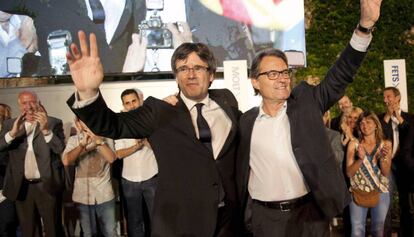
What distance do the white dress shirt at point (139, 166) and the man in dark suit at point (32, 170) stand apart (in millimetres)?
736

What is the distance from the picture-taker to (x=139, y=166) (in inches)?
212

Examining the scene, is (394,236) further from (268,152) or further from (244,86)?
(268,152)

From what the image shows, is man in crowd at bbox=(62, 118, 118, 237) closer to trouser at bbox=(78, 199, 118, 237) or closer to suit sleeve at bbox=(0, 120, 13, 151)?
trouser at bbox=(78, 199, 118, 237)

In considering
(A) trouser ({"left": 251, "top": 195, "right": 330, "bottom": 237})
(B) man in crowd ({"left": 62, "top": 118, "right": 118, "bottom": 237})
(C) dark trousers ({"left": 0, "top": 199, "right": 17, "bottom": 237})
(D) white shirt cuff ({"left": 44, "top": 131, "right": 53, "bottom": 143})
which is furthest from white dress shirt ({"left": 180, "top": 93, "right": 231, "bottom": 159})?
(C) dark trousers ({"left": 0, "top": 199, "right": 17, "bottom": 237})

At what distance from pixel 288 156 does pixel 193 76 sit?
65 cm

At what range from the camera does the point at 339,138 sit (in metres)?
5.24

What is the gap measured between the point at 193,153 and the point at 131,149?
9.53ft

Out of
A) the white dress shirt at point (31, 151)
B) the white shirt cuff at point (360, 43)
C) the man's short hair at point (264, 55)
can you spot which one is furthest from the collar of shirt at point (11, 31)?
the white shirt cuff at point (360, 43)

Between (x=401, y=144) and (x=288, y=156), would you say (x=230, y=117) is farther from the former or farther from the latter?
(x=401, y=144)

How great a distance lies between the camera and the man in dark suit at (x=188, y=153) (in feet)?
8.53

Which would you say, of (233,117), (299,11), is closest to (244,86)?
(299,11)

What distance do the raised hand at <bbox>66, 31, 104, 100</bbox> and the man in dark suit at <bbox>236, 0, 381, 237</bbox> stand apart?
0.99m

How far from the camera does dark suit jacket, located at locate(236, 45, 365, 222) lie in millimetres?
2582

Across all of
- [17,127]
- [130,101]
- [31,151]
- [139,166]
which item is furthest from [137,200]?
[17,127]
